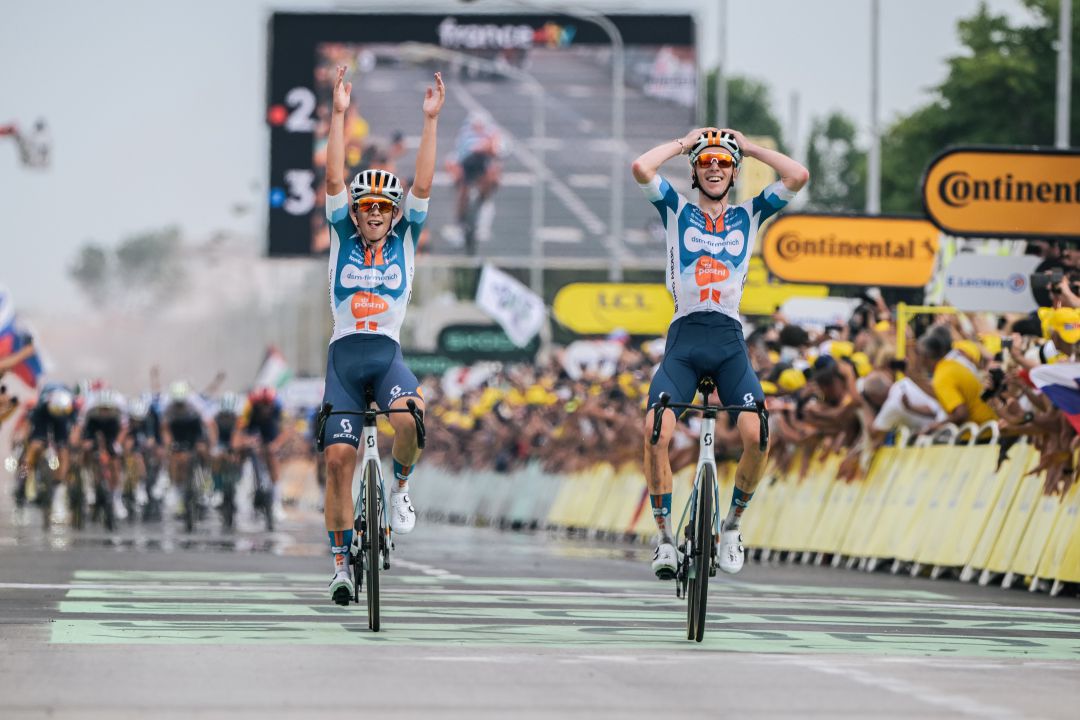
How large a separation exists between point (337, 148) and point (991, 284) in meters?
10.3

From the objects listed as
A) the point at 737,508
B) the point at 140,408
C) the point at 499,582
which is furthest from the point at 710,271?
the point at 140,408

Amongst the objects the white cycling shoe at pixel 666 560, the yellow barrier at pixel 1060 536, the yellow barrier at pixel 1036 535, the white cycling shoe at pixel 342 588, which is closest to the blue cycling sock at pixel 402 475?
the white cycling shoe at pixel 342 588

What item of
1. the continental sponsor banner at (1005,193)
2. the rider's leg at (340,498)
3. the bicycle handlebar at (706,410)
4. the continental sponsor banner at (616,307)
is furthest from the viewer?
the continental sponsor banner at (616,307)

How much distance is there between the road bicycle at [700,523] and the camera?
448 inches

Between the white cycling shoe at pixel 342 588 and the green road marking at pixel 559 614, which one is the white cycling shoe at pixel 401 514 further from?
the green road marking at pixel 559 614

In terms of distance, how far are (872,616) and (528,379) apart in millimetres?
29102

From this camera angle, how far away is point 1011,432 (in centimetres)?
1775

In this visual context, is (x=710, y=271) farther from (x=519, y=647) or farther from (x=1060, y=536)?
(x=1060, y=536)

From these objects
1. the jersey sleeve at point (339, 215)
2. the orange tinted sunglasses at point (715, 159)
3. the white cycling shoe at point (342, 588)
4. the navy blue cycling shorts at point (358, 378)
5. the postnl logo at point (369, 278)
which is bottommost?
the white cycling shoe at point (342, 588)

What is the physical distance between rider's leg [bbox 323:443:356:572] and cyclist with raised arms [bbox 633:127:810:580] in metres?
1.58

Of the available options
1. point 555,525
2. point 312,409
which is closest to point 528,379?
point 555,525

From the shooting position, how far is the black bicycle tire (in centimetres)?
1132

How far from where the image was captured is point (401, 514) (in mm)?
12695

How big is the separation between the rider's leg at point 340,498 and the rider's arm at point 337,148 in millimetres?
1355
